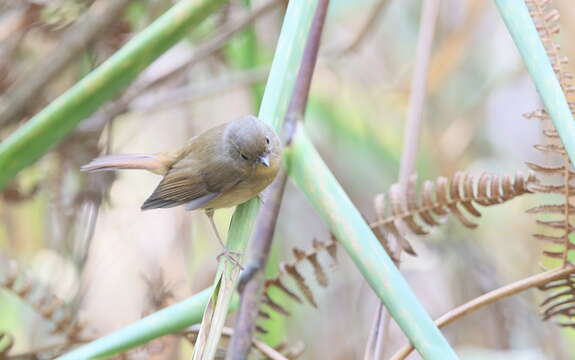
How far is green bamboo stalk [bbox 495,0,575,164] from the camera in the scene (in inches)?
39.1

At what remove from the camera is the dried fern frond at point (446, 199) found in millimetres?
1253

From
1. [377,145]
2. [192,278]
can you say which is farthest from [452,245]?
[192,278]

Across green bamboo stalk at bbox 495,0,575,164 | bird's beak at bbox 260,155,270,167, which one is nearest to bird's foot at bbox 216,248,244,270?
green bamboo stalk at bbox 495,0,575,164

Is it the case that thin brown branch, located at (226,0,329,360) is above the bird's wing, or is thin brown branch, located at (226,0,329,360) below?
below

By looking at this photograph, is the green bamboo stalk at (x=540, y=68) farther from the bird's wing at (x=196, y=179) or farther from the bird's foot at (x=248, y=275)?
the bird's wing at (x=196, y=179)

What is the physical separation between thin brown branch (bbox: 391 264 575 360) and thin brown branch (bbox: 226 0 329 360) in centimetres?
29

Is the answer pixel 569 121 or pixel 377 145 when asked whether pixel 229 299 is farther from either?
pixel 377 145

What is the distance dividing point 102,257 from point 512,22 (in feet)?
5.72

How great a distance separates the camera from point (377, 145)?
2686 millimetres

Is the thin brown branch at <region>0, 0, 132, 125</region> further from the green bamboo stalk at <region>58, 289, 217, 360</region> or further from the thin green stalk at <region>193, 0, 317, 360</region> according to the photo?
the green bamboo stalk at <region>58, 289, 217, 360</region>

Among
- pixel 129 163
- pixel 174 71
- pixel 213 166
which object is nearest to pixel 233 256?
pixel 213 166

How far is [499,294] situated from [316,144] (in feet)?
5.41

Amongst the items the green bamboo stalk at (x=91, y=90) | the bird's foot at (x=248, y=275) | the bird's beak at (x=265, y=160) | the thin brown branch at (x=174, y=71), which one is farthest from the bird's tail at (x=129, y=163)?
the bird's foot at (x=248, y=275)

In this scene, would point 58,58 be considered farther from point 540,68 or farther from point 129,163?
point 540,68
